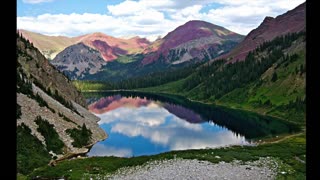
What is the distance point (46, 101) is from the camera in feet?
304

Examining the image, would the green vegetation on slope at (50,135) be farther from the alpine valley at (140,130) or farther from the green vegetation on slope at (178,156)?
the green vegetation on slope at (178,156)

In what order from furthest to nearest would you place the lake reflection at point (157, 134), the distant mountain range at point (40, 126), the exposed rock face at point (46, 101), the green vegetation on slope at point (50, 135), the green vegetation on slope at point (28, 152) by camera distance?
the lake reflection at point (157, 134)
the exposed rock face at point (46, 101)
the green vegetation on slope at point (50, 135)
the distant mountain range at point (40, 126)
the green vegetation on slope at point (28, 152)

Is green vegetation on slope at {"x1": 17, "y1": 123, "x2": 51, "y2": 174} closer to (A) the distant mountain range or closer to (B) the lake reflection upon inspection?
(A) the distant mountain range

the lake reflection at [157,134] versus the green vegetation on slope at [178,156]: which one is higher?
the green vegetation on slope at [178,156]

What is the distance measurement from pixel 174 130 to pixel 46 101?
51480 millimetres

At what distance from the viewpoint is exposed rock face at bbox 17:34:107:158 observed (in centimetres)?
7800

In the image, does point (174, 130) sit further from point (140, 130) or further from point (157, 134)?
point (140, 130)

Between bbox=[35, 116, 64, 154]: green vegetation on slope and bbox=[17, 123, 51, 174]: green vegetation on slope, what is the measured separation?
292 cm

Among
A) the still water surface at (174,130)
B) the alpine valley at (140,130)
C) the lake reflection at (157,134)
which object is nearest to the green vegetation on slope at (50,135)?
the alpine valley at (140,130)

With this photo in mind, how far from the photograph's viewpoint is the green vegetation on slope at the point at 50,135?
72375mm

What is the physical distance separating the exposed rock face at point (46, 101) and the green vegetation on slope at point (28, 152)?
7.29 ft

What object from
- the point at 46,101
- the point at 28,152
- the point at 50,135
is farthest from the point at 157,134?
the point at 28,152
